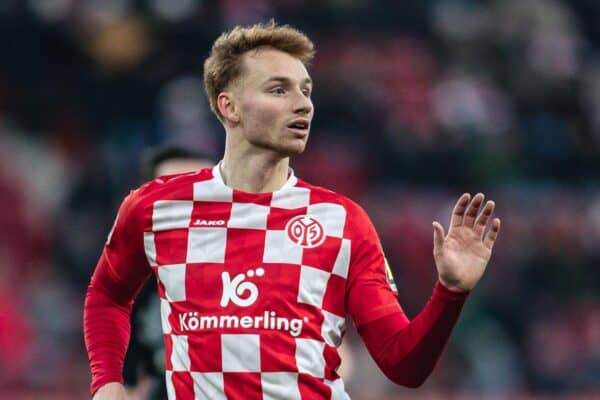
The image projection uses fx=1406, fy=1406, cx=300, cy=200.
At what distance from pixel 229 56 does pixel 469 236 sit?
45.0 inches

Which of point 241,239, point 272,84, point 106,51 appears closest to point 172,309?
point 241,239

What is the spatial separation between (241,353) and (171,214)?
59 cm

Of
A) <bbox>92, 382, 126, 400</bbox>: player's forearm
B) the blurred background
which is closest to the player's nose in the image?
<bbox>92, 382, 126, 400</bbox>: player's forearm

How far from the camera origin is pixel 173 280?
15.4ft

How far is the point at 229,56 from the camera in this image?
4.88 metres

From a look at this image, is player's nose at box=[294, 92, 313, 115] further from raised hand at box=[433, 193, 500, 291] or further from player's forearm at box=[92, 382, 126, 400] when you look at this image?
player's forearm at box=[92, 382, 126, 400]

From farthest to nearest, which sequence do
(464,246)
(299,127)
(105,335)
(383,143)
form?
1. (383,143)
2. (105,335)
3. (299,127)
4. (464,246)

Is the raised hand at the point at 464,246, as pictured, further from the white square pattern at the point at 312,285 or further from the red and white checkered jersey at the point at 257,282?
the white square pattern at the point at 312,285

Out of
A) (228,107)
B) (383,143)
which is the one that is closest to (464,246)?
(228,107)

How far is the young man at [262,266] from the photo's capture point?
4.39 meters

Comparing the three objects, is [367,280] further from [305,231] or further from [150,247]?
[150,247]

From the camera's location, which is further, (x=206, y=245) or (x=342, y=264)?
(x=206, y=245)

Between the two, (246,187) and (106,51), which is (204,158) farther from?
(106,51)

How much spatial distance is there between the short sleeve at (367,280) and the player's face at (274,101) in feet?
1.12
